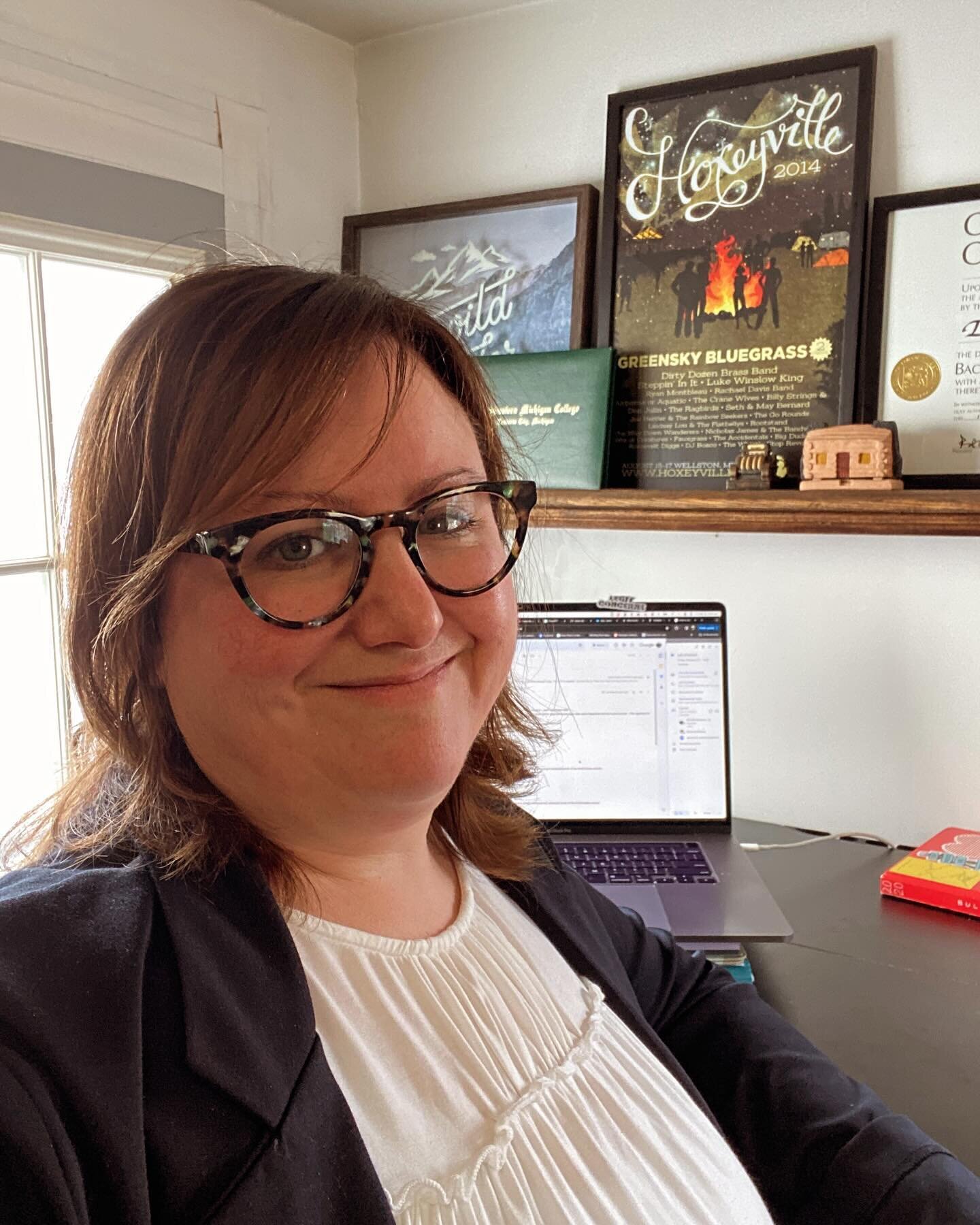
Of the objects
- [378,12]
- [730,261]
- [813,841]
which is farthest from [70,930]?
[378,12]

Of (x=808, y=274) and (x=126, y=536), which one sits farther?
(x=808, y=274)

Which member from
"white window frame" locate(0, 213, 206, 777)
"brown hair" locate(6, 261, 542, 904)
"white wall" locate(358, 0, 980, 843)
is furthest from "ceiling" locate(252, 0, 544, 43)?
"brown hair" locate(6, 261, 542, 904)

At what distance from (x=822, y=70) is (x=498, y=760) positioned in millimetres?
1244

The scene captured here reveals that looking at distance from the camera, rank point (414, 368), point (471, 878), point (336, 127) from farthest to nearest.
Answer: point (336, 127) < point (471, 878) < point (414, 368)

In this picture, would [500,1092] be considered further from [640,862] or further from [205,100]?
[205,100]

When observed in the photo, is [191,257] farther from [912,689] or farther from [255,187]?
[912,689]

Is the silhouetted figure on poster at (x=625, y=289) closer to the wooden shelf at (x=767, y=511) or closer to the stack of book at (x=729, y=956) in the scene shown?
the wooden shelf at (x=767, y=511)

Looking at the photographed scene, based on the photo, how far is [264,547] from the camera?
645 millimetres

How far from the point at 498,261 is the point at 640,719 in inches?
35.3

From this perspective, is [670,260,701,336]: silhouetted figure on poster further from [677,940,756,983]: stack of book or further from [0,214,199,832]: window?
[677,940,756,983]: stack of book

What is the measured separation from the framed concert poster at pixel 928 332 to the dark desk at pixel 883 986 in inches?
24.3

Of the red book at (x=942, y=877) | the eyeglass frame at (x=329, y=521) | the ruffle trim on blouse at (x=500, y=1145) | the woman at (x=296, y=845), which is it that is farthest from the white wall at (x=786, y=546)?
the eyeglass frame at (x=329, y=521)

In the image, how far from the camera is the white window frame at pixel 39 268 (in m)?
1.56

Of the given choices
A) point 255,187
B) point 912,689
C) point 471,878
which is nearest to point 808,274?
point 912,689
